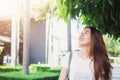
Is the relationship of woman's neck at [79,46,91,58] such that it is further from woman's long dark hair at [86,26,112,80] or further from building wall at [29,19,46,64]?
building wall at [29,19,46,64]

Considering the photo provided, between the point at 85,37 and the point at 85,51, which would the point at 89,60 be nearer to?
the point at 85,51

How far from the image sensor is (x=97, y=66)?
450cm

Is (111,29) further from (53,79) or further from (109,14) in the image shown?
(53,79)

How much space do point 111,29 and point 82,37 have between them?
54cm

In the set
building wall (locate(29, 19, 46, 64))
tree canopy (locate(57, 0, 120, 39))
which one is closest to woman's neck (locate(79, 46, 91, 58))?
tree canopy (locate(57, 0, 120, 39))

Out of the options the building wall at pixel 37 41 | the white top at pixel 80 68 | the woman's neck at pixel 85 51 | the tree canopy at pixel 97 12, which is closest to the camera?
the tree canopy at pixel 97 12

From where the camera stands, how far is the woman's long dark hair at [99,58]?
176 inches

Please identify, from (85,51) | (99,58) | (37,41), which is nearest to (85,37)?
(85,51)

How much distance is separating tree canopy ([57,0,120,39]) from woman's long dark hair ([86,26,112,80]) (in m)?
0.18

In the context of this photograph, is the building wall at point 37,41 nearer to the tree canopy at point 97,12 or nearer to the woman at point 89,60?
the tree canopy at point 97,12

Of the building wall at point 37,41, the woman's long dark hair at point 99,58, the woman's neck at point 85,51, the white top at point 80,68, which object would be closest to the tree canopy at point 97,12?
the woman's long dark hair at point 99,58

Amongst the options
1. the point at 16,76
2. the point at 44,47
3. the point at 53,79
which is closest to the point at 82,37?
the point at 16,76

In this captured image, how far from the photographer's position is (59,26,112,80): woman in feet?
14.6

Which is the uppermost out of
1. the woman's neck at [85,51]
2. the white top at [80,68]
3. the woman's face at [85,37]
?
the woman's face at [85,37]
